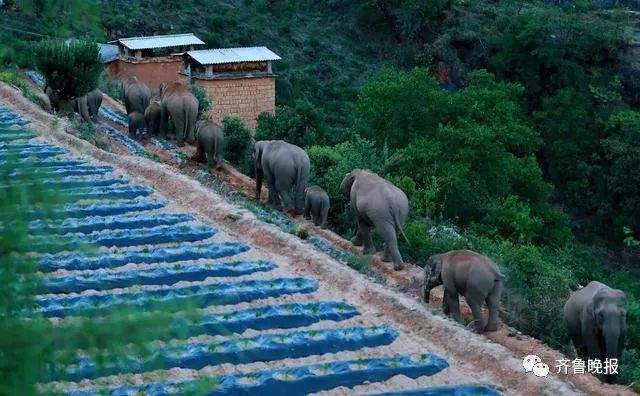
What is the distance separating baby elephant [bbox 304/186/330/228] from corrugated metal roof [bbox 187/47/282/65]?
38.1 feet

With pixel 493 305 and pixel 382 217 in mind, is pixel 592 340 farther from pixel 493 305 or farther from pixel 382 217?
pixel 382 217

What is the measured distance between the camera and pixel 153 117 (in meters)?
19.7

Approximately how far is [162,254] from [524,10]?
100 feet

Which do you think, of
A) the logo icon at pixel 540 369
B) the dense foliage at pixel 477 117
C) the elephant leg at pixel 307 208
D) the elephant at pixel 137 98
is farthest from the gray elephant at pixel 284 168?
the logo icon at pixel 540 369

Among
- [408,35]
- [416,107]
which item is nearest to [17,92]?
[416,107]

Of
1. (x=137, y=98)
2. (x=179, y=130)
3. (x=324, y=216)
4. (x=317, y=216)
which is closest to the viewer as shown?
(x=324, y=216)

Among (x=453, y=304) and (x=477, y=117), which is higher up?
(x=453, y=304)

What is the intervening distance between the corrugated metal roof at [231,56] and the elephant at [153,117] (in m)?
5.98

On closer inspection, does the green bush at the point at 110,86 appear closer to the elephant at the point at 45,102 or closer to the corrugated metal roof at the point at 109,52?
the corrugated metal roof at the point at 109,52

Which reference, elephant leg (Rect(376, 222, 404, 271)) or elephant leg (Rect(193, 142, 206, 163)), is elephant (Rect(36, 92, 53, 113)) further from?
elephant leg (Rect(376, 222, 404, 271))

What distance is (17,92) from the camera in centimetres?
1933

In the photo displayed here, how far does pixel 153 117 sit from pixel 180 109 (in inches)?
39.7

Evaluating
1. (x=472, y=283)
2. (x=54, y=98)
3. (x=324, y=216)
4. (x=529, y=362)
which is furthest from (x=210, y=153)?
(x=529, y=362)

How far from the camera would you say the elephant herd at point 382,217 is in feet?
33.7
